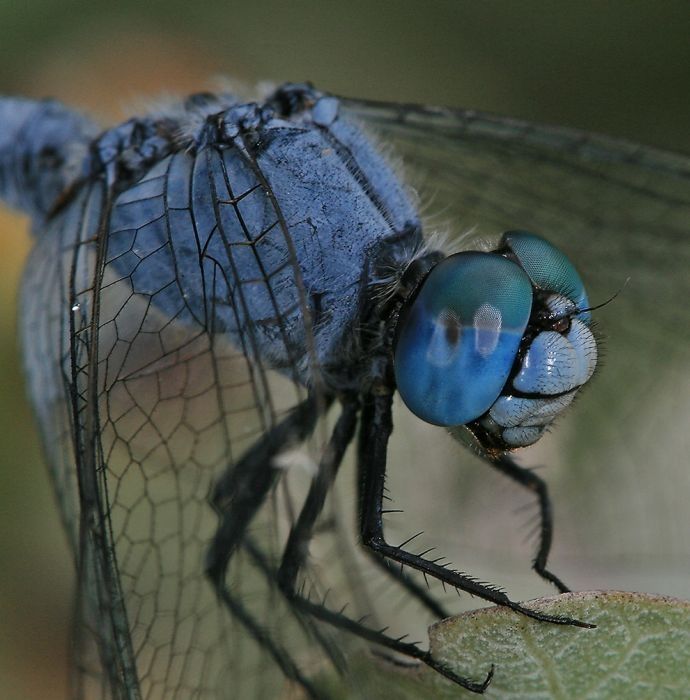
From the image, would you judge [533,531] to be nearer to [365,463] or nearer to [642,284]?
[365,463]

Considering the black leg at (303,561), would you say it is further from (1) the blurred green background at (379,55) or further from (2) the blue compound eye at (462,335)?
(1) the blurred green background at (379,55)

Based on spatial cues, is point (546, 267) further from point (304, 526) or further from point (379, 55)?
point (379, 55)

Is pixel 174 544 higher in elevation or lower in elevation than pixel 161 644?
higher

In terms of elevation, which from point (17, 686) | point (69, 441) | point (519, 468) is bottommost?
point (17, 686)

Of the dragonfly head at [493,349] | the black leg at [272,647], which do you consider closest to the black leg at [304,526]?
the black leg at [272,647]

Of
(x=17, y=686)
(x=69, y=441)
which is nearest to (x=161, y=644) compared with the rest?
(x=69, y=441)

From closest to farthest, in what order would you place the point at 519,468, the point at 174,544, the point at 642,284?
the point at 174,544, the point at 519,468, the point at 642,284
